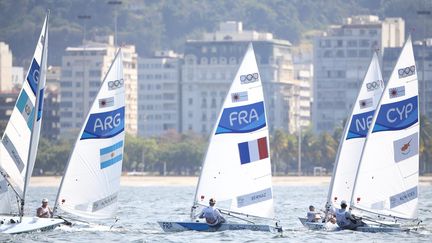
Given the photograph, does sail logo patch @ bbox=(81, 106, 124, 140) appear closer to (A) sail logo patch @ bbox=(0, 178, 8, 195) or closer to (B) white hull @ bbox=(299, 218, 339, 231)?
(A) sail logo patch @ bbox=(0, 178, 8, 195)

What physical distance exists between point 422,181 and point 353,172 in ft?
374

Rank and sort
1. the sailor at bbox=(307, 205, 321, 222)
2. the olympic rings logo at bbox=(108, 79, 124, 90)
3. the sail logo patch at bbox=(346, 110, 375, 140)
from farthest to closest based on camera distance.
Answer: the sail logo patch at bbox=(346, 110, 375, 140)
the sailor at bbox=(307, 205, 321, 222)
the olympic rings logo at bbox=(108, 79, 124, 90)

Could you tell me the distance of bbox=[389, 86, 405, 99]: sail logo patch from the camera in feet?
202

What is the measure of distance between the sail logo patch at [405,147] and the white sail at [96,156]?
36.8ft

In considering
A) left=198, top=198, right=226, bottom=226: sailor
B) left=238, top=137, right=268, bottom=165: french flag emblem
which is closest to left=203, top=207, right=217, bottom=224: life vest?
left=198, top=198, right=226, bottom=226: sailor

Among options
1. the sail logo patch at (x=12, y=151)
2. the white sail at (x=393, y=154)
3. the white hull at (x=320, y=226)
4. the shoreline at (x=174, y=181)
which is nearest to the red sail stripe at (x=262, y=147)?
the white sail at (x=393, y=154)

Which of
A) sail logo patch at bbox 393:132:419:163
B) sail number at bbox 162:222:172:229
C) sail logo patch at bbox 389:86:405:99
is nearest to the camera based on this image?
sail logo patch at bbox 389:86:405:99

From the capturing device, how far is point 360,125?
219ft

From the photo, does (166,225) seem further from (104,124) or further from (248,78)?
(248,78)

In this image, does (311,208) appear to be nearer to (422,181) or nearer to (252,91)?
(252,91)

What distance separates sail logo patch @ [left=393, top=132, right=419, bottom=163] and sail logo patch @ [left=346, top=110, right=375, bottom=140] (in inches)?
152

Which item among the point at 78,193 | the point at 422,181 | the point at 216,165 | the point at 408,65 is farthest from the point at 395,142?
the point at 422,181

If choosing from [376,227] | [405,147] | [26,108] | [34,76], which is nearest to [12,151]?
[26,108]

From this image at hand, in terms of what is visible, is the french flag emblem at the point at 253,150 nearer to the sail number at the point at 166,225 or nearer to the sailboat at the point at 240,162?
the sailboat at the point at 240,162
